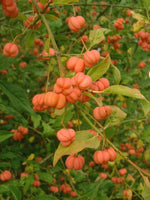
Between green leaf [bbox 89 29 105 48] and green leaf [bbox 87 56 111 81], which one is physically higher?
green leaf [bbox 89 29 105 48]

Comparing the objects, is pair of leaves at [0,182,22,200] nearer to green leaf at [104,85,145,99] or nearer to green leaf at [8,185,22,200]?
green leaf at [8,185,22,200]

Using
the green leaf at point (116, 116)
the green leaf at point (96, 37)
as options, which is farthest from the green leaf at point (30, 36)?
the green leaf at point (116, 116)

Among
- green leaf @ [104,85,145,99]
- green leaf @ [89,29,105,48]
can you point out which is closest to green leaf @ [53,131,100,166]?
green leaf @ [104,85,145,99]

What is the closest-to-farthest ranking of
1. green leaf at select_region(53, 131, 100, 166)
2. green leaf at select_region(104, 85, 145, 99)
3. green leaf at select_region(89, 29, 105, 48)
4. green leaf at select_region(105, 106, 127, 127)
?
1. green leaf at select_region(104, 85, 145, 99)
2. green leaf at select_region(53, 131, 100, 166)
3. green leaf at select_region(89, 29, 105, 48)
4. green leaf at select_region(105, 106, 127, 127)

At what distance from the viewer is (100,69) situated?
3.58 ft

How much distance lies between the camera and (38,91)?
3.48m

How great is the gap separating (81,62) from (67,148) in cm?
38

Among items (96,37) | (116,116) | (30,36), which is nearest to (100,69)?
(96,37)

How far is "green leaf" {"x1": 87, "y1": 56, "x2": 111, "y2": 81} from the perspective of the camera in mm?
1075

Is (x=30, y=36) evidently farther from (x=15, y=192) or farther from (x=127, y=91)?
(x=15, y=192)

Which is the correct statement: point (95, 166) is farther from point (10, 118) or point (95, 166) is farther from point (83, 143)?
point (83, 143)

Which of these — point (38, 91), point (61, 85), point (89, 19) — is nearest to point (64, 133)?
point (61, 85)

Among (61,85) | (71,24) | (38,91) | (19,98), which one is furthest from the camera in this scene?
(38,91)

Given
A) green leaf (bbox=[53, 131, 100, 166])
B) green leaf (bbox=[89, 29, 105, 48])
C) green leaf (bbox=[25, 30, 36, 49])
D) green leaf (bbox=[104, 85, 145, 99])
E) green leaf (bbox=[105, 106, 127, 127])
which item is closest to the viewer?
green leaf (bbox=[104, 85, 145, 99])
